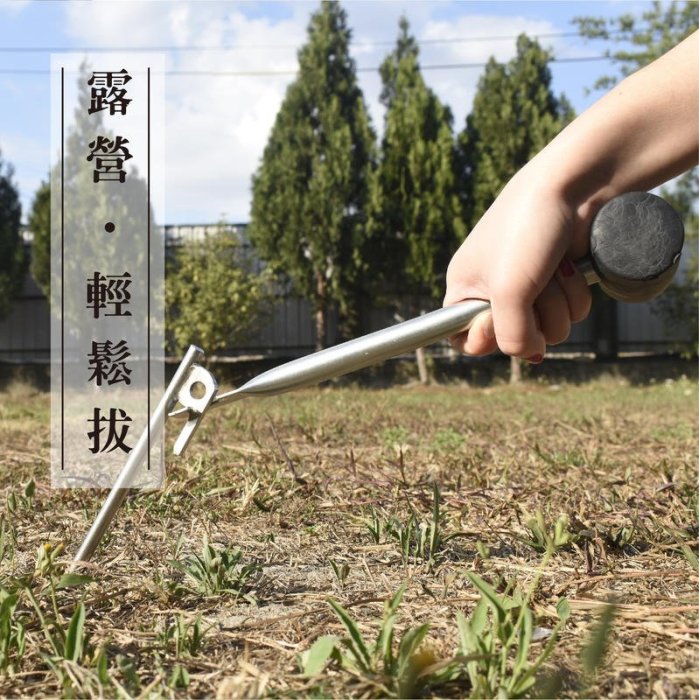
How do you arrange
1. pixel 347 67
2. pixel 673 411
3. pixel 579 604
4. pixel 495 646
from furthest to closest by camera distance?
pixel 347 67
pixel 673 411
pixel 579 604
pixel 495 646

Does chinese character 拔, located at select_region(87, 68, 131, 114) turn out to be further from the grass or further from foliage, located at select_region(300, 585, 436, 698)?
foliage, located at select_region(300, 585, 436, 698)

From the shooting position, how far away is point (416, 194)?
12.9 meters

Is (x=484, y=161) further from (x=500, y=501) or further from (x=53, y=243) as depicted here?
(x=500, y=501)

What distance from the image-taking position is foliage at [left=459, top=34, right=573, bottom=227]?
42.3ft

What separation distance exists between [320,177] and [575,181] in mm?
11935

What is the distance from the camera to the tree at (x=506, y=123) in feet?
42.3

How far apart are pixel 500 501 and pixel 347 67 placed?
1276cm

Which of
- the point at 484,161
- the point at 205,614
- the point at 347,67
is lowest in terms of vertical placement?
the point at 205,614

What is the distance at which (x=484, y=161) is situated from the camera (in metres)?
13.0

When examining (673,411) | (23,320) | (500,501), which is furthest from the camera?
(23,320)

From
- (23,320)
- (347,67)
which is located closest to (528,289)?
(347,67)

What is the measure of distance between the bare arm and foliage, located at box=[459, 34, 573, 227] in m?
11.8

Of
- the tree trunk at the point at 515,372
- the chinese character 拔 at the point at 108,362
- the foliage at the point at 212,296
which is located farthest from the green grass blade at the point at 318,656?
the tree trunk at the point at 515,372

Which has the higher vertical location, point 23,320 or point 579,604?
point 23,320
